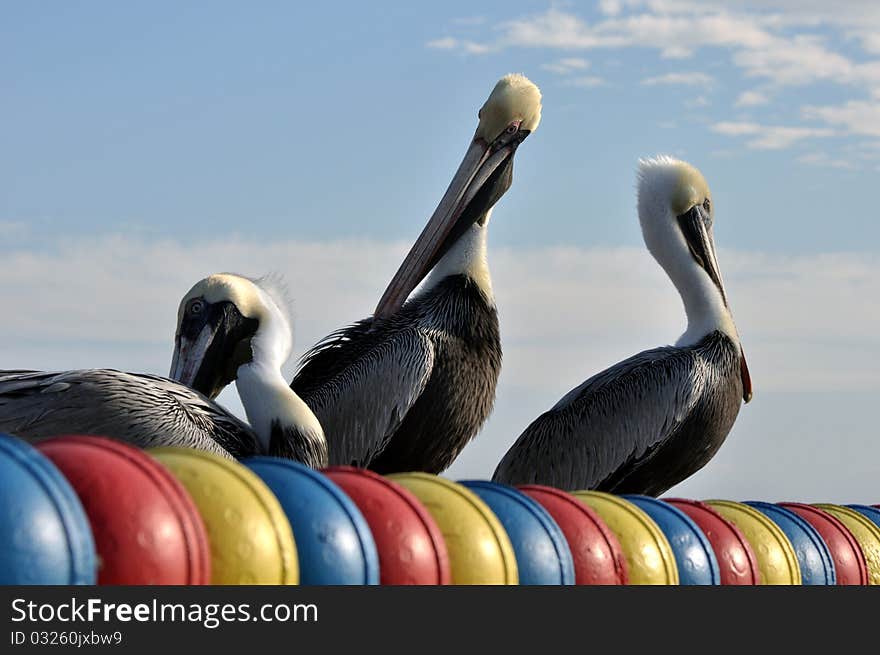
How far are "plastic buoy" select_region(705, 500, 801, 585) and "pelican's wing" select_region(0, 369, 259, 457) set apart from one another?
2490 mm

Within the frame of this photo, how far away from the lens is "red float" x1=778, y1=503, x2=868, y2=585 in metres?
7.48

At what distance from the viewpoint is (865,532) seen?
8.23 metres

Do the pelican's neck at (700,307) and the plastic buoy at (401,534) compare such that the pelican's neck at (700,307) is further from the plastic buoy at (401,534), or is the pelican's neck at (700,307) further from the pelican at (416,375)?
the plastic buoy at (401,534)

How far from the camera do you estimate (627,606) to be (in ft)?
14.5

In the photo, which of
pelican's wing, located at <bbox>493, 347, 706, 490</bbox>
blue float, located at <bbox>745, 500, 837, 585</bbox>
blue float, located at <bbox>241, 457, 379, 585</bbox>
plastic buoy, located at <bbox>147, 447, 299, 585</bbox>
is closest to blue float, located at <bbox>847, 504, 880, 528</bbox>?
pelican's wing, located at <bbox>493, 347, 706, 490</bbox>

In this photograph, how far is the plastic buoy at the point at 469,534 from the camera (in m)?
4.67

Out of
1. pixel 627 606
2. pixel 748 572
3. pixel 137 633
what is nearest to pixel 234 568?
pixel 137 633

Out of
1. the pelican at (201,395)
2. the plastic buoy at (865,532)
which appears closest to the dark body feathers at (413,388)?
the pelican at (201,395)

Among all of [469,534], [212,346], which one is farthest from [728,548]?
[212,346]

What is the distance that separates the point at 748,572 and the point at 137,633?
11.2ft

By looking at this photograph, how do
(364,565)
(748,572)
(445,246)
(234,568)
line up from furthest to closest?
1. (445,246)
2. (748,572)
3. (364,565)
4. (234,568)

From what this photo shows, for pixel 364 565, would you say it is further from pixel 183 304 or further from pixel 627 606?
pixel 183 304

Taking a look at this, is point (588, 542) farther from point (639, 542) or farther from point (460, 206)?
point (460, 206)

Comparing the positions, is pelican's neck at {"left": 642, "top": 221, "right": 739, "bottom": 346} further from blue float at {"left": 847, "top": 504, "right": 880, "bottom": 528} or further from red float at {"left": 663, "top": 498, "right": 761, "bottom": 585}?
red float at {"left": 663, "top": 498, "right": 761, "bottom": 585}
